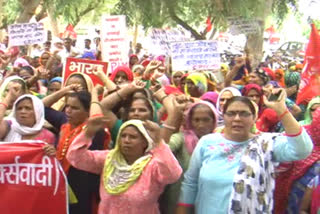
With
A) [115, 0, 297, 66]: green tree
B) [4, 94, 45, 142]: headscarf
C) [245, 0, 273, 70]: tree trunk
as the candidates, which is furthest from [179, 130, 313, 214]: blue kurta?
[245, 0, 273, 70]: tree trunk

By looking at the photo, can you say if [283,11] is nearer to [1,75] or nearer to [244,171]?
[1,75]

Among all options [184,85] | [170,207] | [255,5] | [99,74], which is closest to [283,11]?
[255,5]

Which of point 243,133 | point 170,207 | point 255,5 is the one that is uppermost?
point 255,5

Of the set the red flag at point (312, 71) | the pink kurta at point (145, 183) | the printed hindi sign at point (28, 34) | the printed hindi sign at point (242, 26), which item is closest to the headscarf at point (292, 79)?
the red flag at point (312, 71)

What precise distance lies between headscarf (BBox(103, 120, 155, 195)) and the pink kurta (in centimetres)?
3

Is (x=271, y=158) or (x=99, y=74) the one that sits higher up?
(x=99, y=74)

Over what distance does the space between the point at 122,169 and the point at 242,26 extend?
7328 millimetres

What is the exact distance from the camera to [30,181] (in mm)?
4066

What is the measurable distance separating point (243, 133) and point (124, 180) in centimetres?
81

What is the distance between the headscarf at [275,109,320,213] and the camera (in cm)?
398

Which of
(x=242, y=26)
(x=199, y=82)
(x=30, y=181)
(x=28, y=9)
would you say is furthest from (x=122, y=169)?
(x=28, y=9)

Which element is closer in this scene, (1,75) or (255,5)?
(1,75)

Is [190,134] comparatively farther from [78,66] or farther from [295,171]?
[78,66]

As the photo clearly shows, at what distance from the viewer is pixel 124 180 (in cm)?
360
